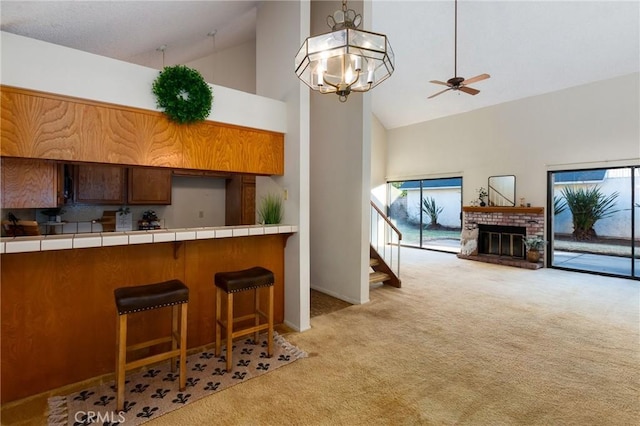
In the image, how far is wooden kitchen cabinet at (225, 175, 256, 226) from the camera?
18.1 ft

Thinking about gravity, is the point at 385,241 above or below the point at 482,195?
below

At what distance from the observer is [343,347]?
2.77 meters

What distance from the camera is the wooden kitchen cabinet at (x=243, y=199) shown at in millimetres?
5527

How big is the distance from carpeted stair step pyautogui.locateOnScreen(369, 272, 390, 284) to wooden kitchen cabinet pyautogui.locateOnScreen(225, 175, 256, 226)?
8.10ft

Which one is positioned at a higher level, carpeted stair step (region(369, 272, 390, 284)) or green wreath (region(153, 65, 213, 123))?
green wreath (region(153, 65, 213, 123))

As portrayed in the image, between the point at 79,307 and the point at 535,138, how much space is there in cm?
794

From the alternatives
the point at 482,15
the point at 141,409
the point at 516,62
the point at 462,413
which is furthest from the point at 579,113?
the point at 141,409

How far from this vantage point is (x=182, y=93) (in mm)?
2402

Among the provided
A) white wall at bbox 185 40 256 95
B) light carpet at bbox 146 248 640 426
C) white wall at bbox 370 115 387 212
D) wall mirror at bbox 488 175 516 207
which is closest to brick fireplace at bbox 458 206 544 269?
wall mirror at bbox 488 175 516 207

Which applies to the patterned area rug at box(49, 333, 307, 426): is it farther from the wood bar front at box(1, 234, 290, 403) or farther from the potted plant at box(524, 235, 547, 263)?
the potted plant at box(524, 235, 547, 263)

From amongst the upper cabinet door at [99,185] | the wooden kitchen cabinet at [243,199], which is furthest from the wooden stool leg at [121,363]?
the wooden kitchen cabinet at [243,199]

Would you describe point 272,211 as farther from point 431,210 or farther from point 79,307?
point 431,210

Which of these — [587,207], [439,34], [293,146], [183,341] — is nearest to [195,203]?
[293,146]

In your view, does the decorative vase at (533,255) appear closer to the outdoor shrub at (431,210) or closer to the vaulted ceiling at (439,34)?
the outdoor shrub at (431,210)
